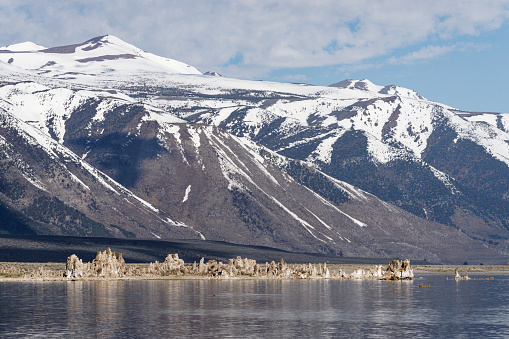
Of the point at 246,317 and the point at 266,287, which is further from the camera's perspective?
the point at 266,287

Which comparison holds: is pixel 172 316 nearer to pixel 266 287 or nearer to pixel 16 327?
pixel 16 327

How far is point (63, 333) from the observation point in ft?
318

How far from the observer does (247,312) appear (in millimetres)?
121625

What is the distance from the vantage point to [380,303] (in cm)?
13875

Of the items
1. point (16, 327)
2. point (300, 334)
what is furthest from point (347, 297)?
point (16, 327)

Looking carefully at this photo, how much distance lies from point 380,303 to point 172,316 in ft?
125

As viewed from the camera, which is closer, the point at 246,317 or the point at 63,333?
the point at 63,333

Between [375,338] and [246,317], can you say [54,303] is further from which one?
[375,338]

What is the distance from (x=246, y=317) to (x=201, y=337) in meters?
21.5

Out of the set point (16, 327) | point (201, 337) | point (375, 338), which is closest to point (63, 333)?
point (16, 327)

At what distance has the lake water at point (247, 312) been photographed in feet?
327

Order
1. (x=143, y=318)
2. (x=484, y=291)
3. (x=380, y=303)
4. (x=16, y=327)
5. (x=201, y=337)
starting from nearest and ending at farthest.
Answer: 1. (x=201, y=337)
2. (x=16, y=327)
3. (x=143, y=318)
4. (x=380, y=303)
5. (x=484, y=291)

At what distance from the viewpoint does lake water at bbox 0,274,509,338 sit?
3922 inches

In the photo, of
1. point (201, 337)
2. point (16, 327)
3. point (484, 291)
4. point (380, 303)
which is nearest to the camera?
point (201, 337)
